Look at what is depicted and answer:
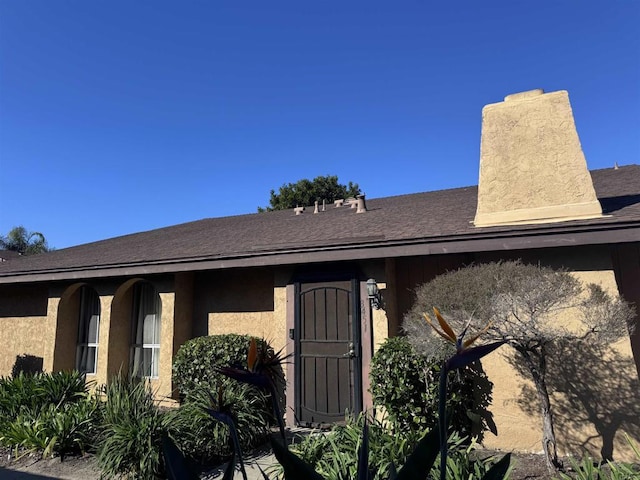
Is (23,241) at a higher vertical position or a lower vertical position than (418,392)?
higher

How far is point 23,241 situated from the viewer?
153 ft

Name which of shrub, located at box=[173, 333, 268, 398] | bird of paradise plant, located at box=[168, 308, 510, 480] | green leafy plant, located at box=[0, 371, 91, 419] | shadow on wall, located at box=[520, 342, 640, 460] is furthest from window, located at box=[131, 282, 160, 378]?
bird of paradise plant, located at box=[168, 308, 510, 480]

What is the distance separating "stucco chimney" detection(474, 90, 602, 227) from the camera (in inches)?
244

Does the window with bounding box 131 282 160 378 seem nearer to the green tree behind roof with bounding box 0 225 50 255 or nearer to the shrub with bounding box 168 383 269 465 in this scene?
the shrub with bounding box 168 383 269 465

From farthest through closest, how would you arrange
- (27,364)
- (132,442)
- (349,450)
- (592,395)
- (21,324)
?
(21,324), (27,364), (592,395), (132,442), (349,450)

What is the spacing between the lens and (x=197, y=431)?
5281 mm

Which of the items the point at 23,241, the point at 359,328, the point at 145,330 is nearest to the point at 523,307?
the point at 359,328

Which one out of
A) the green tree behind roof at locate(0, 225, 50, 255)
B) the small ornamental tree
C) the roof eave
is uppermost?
the green tree behind roof at locate(0, 225, 50, 255)

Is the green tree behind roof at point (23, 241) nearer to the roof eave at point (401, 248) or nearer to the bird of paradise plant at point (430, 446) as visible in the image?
the roof eave at point (401, 248)

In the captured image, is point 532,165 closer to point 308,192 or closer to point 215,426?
point 215,426

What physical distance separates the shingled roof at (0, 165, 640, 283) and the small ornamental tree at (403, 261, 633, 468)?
97 centimetres

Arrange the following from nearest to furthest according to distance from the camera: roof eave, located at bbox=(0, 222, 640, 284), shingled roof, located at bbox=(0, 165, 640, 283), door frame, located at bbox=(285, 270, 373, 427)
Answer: roof eave, located at bbox=(0, 222, 640, 284) → shingled roof, located at bbox=(0, 165, 640, 283) → door frame, located at bbox=(285, 270, 373, 427)

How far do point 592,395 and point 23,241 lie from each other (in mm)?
55526

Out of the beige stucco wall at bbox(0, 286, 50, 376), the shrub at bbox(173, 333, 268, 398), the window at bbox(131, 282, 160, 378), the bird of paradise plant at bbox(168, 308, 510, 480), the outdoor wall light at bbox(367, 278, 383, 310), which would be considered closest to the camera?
the bird of paradise plant at bbox(168, 308, 510, 480)
